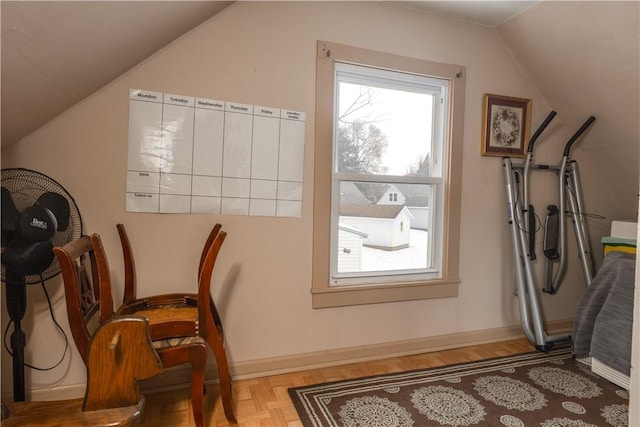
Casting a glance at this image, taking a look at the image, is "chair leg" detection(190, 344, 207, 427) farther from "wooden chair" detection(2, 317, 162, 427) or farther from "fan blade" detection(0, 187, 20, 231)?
"fan blade" detection(0, 187, 20, 231)

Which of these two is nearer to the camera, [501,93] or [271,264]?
[271,264]

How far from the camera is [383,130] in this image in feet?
7.42

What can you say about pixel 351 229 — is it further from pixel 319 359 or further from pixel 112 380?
pixel 112 380

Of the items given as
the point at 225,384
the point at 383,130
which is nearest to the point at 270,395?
the point at 225,384

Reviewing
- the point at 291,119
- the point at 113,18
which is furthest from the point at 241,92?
the point at 113,18

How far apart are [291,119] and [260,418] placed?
1549 mm

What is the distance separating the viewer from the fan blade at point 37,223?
1.27 m

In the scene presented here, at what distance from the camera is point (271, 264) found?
6.52ft

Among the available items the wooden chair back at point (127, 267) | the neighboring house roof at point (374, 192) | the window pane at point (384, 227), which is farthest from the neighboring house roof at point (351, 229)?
the wooden chair back at point (127, 267)

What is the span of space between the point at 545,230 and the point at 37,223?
305 cm

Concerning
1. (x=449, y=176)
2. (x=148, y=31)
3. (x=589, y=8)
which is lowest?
(x=449, y=176)

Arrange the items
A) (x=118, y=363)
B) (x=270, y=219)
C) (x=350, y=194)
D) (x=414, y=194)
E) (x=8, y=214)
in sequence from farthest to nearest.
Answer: (x=414, y=194) → (x=350, y=194) → (x=270, y=219) → (x=8, y=214) → (x=118, y=363)

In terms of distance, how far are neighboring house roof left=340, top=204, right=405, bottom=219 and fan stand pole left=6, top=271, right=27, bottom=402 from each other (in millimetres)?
1617

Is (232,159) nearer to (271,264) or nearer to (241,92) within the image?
(241,92)
